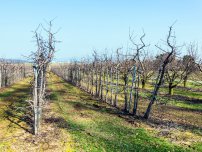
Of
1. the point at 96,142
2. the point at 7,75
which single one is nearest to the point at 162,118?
the point at 96,142

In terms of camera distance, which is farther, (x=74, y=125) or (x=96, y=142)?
(x=74, y=125)

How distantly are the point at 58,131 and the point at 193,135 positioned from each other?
11226 millimetres

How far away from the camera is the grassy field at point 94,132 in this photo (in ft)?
62.6

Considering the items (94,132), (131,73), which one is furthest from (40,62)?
(131,73)

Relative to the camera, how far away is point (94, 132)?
2236 centimetres

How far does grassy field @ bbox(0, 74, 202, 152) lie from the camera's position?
62.6 ft

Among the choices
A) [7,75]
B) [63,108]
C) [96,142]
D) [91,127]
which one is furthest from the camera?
[7,75]

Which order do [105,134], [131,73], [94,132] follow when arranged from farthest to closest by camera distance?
[131,73] < [94,132] < [105,134]

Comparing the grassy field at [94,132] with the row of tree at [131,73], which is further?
the row of tree at [131,73]

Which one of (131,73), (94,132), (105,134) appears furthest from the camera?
(131,73)

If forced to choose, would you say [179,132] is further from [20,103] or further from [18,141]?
[20,103]

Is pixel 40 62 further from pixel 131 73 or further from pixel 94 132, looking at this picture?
pixel 131 73

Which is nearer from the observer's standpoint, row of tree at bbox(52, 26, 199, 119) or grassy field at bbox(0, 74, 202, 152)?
grassy field at bbox(0, 74, 202, 152)

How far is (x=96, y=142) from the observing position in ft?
65.2
